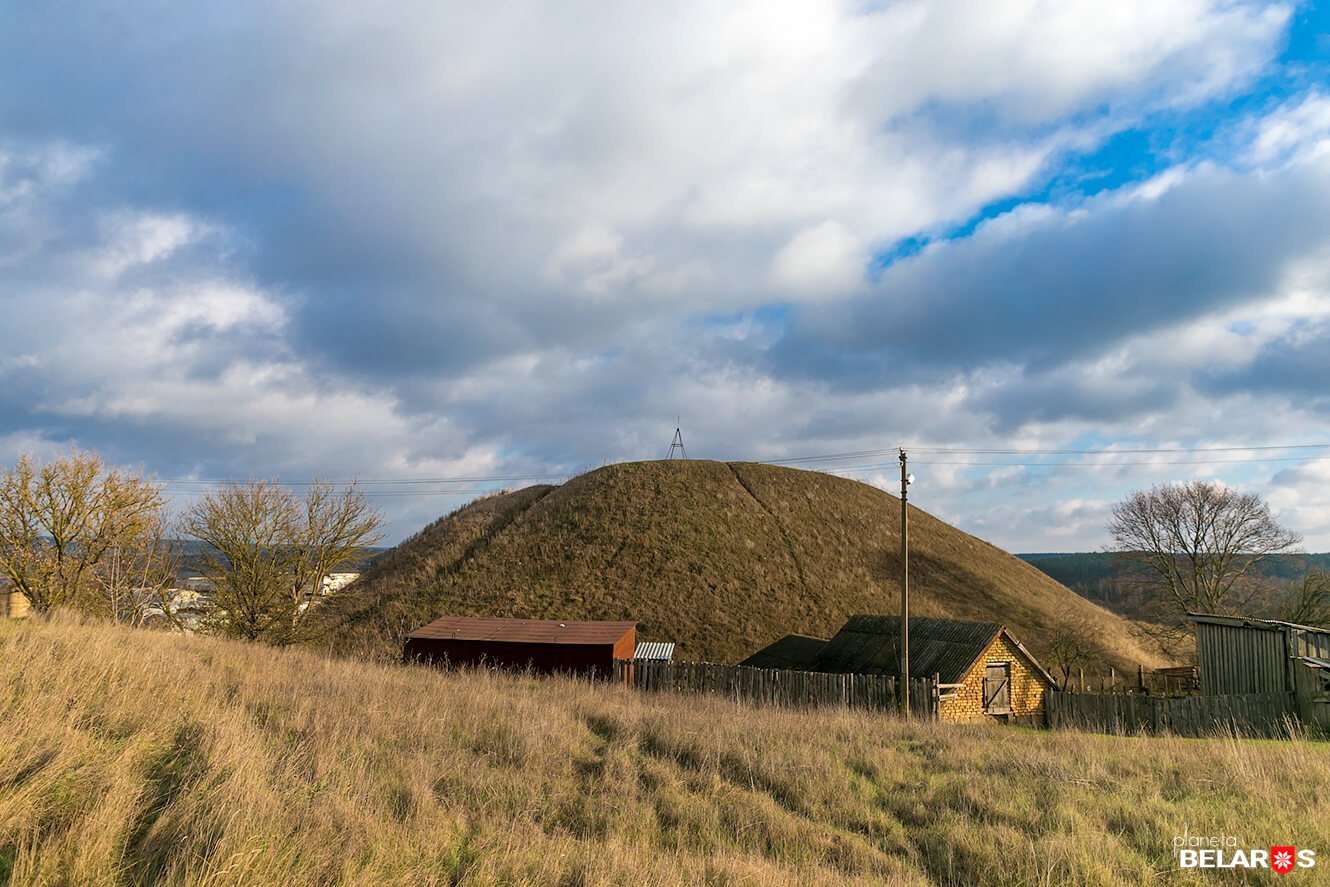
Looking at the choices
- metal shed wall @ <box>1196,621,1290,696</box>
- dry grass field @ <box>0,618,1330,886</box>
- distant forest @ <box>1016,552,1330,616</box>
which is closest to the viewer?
dry grass field @ <box>0,618,1330,886</box>

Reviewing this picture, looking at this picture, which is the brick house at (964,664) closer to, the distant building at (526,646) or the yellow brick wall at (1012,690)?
the yellow brick wall at (1012,690)

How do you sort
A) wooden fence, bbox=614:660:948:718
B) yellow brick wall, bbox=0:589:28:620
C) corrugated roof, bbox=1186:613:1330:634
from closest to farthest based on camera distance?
yellow brick wall, bbox=0:589:28:620 < wooden fence, bbox=614:660:948:718 < corrugated roof, bbox=1186:613:1330:634

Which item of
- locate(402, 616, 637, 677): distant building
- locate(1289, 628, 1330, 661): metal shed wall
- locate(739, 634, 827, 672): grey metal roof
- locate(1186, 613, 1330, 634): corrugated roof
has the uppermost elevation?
locate(1186, 613, 1330, 634): corrugated roof

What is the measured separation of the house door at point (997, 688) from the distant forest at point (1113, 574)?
93.5ft

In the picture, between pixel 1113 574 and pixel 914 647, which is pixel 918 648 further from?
pixel 1113 574

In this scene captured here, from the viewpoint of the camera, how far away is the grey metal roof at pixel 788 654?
34344mm

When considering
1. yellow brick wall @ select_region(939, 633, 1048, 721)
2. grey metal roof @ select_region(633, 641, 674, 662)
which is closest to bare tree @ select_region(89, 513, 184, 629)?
grey metal roof @ select_region(633, 641, 674, 662)

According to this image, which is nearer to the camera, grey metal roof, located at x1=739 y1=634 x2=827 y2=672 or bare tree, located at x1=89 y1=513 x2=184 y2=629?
bare tree, located at x1=89 y1=513 x2=184 y2=629

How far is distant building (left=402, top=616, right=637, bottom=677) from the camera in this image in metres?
29.4

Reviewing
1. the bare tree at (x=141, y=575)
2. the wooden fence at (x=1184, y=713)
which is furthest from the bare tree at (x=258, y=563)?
the wooden fence at (x=1184, y=713)

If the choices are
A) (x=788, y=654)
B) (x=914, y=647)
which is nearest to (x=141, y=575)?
(x=788, y=654)

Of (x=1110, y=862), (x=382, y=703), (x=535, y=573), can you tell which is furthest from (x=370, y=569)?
(x=1110, y=862)

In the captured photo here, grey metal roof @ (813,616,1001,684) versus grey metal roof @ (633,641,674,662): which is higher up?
grey metal roof @ (813,616,1001,684)

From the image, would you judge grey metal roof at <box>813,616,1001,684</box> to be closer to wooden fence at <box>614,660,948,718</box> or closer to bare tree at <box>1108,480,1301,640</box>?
wooden fence at <box>614,660,948,718</box>
